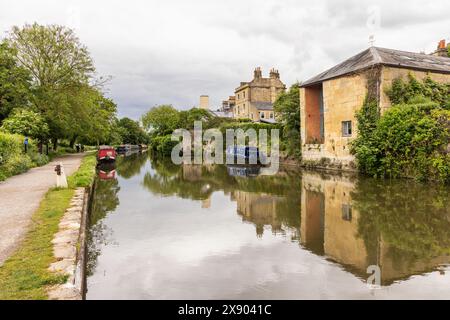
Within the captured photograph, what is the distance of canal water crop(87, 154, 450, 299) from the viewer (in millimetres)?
4816

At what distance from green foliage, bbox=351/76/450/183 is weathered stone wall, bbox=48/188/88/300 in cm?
1361

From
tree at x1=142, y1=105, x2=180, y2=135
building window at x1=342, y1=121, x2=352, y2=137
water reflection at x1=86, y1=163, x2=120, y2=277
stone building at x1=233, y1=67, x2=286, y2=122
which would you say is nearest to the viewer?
water reflection at x1=86, y1=163, x2=120, y2=277

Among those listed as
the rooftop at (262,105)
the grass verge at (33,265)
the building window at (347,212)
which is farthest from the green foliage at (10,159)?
the rooftop at (262,105)

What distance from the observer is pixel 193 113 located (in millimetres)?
45625

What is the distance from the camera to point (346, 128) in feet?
70.5

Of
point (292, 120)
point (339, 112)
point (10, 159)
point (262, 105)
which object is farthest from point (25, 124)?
point (262, 105)

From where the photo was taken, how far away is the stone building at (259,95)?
57.3 metres

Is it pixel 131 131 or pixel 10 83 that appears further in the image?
pixel 131 131

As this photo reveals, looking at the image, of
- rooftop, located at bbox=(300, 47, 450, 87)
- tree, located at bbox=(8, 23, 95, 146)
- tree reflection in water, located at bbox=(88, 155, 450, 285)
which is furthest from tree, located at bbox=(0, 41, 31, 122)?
rooftop, located at bbox=(300, 47, 450, 87)

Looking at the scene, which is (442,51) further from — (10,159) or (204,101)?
(204,101)

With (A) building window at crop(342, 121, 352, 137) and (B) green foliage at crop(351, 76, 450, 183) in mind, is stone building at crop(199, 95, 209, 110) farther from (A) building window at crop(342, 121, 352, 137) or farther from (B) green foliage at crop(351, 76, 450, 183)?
(B) green foliage at crop(351, 76, 450, 183)

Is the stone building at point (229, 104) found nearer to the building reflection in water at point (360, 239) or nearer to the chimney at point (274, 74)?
the chimney at point (274, 74)

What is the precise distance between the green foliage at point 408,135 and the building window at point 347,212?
650 cm

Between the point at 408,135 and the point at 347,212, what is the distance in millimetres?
8603
